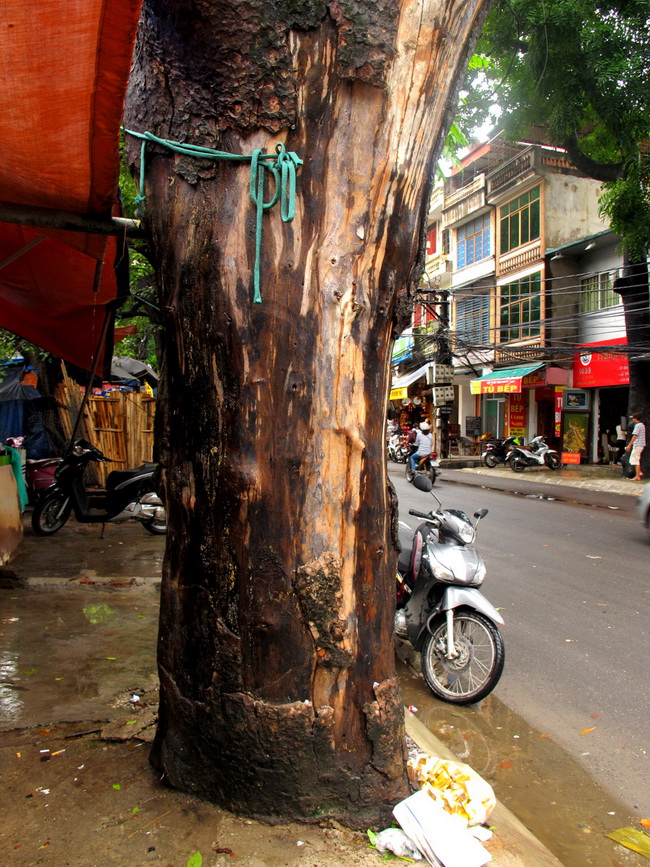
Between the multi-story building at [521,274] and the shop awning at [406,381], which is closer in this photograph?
the multi-story building at [521,274]

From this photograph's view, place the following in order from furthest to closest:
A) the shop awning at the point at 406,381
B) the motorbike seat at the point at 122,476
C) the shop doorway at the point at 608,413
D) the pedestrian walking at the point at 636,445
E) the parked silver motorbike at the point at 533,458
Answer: the shop awning at the point at 406,381
the shop doorway at the point at 608,413
the parked silver motorbike at the point at 533,458
the pedestrian walking at the point at 636,445
the motorbike seat at the point at 122,476

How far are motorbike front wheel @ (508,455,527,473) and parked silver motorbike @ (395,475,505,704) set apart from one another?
1569 cm

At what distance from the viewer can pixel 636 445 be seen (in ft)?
51.4

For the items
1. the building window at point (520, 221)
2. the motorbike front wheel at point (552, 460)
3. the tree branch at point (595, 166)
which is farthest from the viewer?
the building window at point (520, 221)

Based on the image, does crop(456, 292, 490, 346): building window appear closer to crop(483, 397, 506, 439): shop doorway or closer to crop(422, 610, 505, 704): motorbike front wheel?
crop(483, 397, 506, 439): shop doorway

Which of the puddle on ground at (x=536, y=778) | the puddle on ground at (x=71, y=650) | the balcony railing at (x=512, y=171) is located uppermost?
the balcony railing at (x=512, y=171)

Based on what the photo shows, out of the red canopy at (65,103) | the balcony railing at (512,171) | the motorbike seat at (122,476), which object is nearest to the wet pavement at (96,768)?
the red canopy at (65,103)

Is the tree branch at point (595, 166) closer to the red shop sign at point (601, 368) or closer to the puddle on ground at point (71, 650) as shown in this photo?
the red shop sign at point (601, 368)

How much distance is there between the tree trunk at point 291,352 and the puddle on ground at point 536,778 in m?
1.07

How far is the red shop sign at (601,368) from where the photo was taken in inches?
754

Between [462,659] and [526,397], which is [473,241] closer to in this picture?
[526,397]

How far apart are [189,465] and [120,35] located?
4.25ft

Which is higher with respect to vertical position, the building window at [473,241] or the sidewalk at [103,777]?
the building window at [473,241]

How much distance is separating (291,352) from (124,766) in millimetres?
1706
